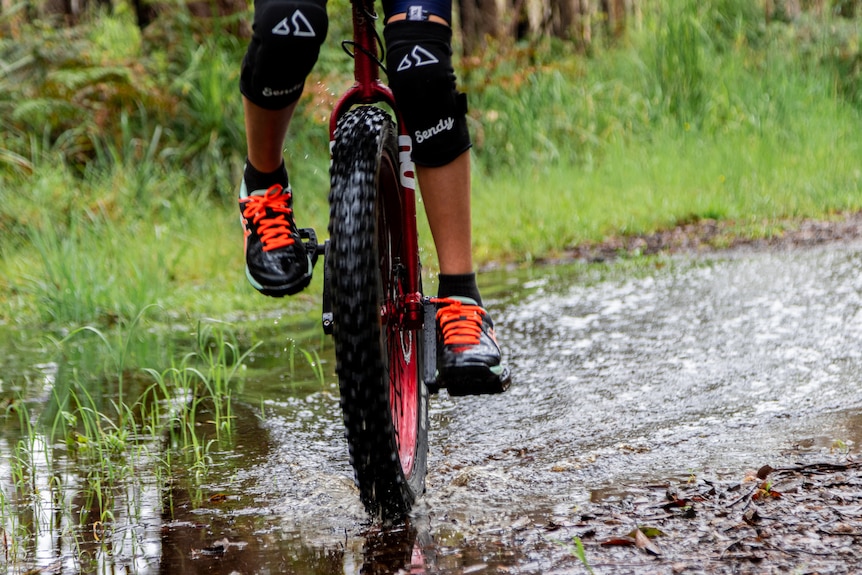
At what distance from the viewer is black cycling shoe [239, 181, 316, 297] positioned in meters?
2.65

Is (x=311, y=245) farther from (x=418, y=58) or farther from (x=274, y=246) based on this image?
(x=418, y=58)

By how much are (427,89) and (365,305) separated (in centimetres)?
63

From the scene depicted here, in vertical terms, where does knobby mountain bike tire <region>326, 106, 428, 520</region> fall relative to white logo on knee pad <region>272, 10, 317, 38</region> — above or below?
below

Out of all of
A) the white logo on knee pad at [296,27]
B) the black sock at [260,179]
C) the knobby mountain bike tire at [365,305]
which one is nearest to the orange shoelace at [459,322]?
the knobby mountain bike tire at [365,305]

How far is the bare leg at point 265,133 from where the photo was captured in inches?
105

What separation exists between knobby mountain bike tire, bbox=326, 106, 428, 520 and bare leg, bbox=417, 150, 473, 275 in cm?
12

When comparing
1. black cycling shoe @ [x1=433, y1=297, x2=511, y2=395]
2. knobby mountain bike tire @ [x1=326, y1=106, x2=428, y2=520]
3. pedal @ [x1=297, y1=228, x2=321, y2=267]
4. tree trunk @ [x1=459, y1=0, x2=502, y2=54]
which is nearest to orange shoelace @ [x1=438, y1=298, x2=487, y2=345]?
black cycling shoe @ [x1=433, y1=297, x2=511, y2=395]

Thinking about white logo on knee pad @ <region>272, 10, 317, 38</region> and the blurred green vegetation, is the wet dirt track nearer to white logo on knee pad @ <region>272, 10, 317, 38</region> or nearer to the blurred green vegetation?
white logo on knee pad @ <region>272, 10, 317, 38</region>

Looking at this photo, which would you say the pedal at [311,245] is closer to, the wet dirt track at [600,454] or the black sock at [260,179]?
the black sock at [260,179]

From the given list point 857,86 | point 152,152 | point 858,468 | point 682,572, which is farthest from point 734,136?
point 682,572

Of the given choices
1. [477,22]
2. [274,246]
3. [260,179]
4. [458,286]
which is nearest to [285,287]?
[274,246]

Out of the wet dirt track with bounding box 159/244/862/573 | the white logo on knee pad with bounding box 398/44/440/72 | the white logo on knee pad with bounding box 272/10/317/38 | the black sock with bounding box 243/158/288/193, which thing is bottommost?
the wet dirt track with bounding box 159/244/862/573

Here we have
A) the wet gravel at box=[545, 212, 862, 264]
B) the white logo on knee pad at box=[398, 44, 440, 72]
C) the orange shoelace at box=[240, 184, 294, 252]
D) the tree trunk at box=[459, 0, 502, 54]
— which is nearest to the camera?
the white logo on knee pad at box=[398, 44, 440, 72]

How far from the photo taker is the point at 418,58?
2.47 meters
